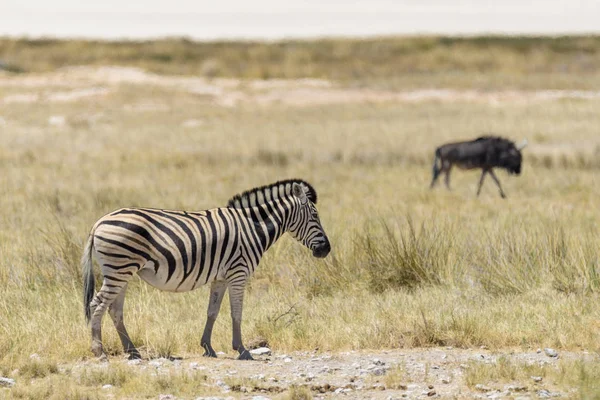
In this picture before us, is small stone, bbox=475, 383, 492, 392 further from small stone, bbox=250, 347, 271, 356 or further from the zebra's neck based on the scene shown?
the zebra's neck

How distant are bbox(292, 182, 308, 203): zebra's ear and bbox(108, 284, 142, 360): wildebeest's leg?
5.64ft

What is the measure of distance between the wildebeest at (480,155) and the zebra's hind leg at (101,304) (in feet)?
49.9

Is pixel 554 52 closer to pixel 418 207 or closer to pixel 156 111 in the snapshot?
pixel 156 111

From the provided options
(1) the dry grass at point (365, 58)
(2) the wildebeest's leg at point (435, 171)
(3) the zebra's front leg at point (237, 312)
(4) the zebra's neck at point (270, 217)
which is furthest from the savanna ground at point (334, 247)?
(1) the dry grass at point (365, 58)

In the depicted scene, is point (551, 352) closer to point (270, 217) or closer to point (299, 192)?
point (299, 192)

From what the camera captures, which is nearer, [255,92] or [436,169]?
[436,169]

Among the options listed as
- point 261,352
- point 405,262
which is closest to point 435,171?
point 405,262

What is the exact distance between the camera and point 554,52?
2800 inches

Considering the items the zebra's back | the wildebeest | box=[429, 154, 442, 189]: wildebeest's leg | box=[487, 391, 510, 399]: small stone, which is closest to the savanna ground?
box=[487, 391, 510, 399]: small stone

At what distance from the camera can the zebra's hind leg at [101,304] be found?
782 centimetres

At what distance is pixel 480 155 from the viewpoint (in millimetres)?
22656

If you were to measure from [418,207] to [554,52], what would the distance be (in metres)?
56.3

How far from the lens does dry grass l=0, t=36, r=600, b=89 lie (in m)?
59.6

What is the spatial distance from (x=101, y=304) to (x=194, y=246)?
89cm
